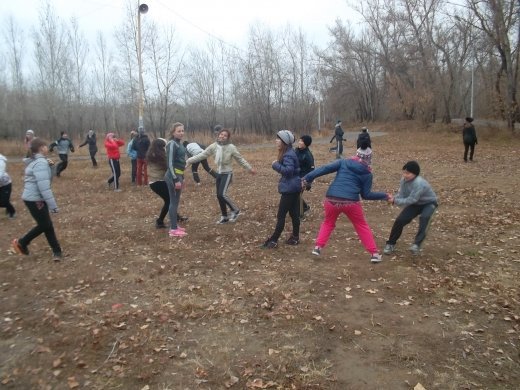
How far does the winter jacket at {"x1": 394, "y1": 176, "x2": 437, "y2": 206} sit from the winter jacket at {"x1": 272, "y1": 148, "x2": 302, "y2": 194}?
1.52m

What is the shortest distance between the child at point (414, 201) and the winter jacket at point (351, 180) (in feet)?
1.29

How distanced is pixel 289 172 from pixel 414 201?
1874mm

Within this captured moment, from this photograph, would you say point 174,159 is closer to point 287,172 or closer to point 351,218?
point 287,172

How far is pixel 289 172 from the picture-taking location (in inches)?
251

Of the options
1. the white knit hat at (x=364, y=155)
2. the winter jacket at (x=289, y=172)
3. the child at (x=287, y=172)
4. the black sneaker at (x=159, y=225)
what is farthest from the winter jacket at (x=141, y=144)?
the white knit hat at (x=364, y=155)

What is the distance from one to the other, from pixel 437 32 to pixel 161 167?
35.6 meters

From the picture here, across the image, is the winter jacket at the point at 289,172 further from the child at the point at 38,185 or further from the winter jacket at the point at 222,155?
the child at the point at 38,185

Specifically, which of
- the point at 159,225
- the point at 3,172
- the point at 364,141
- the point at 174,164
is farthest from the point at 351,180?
the point at 3,172

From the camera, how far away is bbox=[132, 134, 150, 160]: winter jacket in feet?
42.7

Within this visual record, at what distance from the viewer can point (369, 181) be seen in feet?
18.9

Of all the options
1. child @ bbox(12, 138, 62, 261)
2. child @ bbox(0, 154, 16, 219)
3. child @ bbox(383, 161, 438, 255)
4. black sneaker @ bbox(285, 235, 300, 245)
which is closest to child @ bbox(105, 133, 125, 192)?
child @ bbox(0, 154, 16, 219)

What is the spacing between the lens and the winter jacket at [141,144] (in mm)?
13023

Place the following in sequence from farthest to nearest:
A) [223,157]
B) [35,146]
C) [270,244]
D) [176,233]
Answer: [223,157] < [176,233] < [270,244] < [35,146]

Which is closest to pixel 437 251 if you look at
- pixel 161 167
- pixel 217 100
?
pixel 161 167
